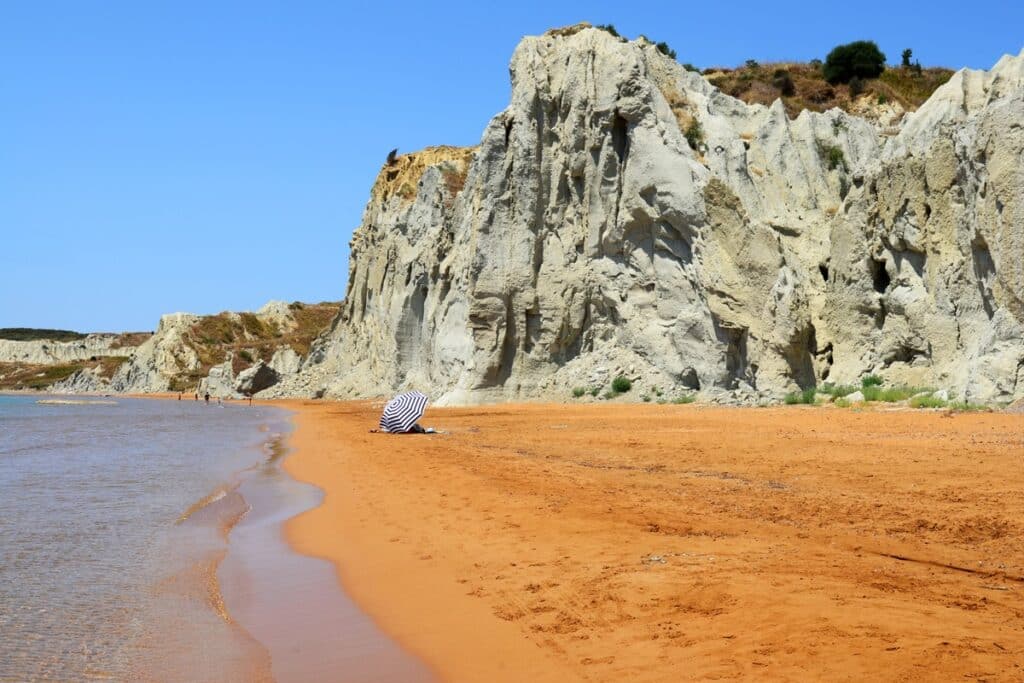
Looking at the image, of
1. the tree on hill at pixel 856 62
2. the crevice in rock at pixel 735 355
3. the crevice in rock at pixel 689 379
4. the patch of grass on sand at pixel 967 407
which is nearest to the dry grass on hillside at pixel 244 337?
the tree on hill at pixel 856 62

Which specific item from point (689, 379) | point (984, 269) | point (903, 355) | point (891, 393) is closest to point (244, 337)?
point (689, 379)

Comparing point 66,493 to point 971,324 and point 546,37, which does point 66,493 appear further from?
point 546,37

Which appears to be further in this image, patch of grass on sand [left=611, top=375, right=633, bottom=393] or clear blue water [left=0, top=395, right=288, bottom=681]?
patch of grass on sand [left=611, top=375, right=633, bottom=393]

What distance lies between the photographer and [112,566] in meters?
6.83

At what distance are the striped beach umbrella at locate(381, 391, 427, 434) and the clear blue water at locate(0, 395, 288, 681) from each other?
3459mm

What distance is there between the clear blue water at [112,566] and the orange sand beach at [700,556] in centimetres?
96

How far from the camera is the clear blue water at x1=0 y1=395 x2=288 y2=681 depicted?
183 inches

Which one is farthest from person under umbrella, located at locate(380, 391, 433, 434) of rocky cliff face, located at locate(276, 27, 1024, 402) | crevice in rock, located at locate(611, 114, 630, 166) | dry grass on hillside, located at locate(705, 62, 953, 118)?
dry grass on hillside, located at locate(705, 62, 953, 118)

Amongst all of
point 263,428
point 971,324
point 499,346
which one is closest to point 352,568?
point 971,324

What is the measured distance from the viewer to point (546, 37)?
97.5ft

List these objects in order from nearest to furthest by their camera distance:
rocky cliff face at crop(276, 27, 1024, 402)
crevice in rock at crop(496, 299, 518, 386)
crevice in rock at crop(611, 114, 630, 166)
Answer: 1. rocky cliff face at crop(276, 27, 1024, 402)
2. crevice in rock at crop(611, 114, 630, 166)
3. crevice in rock at crop(496, 299, 518, 386)

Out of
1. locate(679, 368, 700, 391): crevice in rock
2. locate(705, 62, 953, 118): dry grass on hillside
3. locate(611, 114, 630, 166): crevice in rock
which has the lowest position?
locate(679, 368, 700, 391): crevice in rock

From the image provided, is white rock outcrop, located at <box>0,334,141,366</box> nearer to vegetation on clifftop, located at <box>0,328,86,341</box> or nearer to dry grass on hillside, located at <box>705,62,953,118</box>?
vegetation on clifftop, located at <box>0,328,86,341</box>

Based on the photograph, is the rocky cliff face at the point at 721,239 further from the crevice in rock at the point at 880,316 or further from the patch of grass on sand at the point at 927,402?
the patch of grass on sand at the point at 927,402
